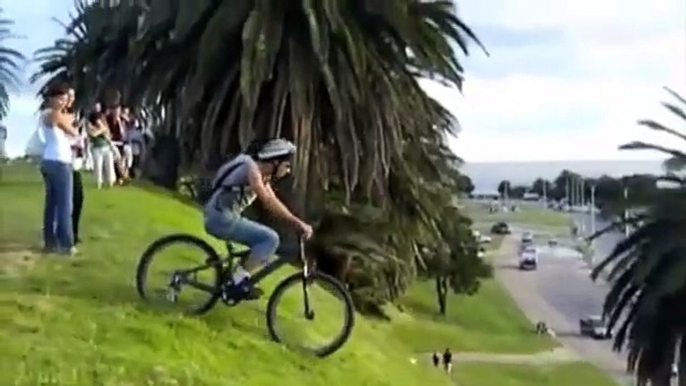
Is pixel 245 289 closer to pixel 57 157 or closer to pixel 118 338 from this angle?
pixel 118 338

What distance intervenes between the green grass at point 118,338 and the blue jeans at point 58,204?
0.90 feet

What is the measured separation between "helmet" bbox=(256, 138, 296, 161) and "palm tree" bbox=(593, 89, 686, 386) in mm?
15478

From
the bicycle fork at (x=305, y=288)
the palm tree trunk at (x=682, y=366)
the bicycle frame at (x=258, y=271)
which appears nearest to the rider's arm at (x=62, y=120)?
the bicycle frame at (x=258, y=271)

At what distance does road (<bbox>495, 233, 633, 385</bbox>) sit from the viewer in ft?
177

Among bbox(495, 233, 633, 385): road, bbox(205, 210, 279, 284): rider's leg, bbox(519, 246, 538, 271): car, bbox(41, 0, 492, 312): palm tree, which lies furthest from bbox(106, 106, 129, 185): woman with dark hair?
bbox(519, 246, 538, 271): car

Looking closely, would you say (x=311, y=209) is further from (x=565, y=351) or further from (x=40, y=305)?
(x=565, y=351)

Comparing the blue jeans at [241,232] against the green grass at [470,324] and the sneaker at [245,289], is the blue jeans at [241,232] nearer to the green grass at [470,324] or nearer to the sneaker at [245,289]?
the sneaker at [245,289]

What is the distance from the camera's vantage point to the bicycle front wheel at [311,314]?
1301cm

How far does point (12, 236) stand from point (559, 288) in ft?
238

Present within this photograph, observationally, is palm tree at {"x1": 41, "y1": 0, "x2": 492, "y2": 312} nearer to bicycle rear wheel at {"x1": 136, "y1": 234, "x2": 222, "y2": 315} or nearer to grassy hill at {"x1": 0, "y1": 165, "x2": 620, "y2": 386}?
grassy hill at {"x1": 0, "y1": 165, "x2": 620, "y2": 386}

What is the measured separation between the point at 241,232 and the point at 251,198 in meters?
0.32

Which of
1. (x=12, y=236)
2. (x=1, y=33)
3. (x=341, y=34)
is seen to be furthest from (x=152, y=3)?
(x=1, y=33)

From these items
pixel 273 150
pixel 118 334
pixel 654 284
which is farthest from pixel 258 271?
pixel 654 284

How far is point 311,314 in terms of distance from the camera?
13039 mm
